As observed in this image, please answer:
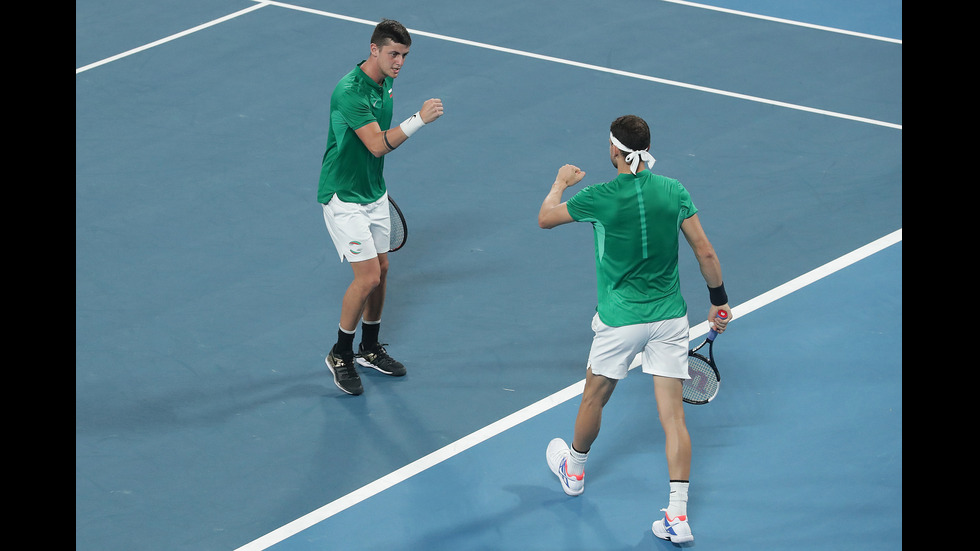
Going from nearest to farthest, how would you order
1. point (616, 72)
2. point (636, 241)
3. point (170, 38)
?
1. point (636, 241)
2. point (616, 72)
3. point (170, 38)

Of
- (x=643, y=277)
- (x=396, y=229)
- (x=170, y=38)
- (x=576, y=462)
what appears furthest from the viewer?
(x=170, y=38)

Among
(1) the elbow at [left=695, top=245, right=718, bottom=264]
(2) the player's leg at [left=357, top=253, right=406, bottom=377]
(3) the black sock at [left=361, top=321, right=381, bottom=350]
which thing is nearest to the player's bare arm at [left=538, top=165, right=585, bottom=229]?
(1) the elbow at [left=695, top=245, right=718, bottom=264]

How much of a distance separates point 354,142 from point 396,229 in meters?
0.81

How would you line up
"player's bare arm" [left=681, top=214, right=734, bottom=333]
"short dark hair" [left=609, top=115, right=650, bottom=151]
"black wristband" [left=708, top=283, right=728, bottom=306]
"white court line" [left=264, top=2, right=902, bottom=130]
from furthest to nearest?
"white court line" [left=264, top=2, right=902, bottom=130] < "black wristband" [left=708, top=283, right=728, bottom=306] < "player's bare arm" [left=681, top=214, right=734, bottom=333] < "short dark hair" [left=609, top=115, right=650, bottom=151]

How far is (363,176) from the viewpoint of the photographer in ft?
27.5

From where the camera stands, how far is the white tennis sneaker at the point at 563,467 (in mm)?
7613

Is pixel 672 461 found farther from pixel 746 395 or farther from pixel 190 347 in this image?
pixel 190 347

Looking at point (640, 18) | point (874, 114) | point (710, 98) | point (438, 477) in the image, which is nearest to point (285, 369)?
point (438, 477)

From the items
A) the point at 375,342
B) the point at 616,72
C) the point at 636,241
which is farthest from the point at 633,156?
the point at 616,72

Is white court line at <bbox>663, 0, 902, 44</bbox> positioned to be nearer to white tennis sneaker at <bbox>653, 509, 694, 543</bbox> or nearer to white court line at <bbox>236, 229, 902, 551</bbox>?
white court line at <bbox>236, 229, 902, 551</bbox>

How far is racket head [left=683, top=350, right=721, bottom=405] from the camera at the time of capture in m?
7.77

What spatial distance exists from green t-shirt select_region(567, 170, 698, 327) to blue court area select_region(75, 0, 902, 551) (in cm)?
132

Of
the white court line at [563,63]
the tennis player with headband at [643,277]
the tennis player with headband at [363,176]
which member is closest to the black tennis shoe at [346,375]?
the tennis player with headband at [363,176]

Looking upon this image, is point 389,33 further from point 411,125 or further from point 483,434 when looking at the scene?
point 483,434
